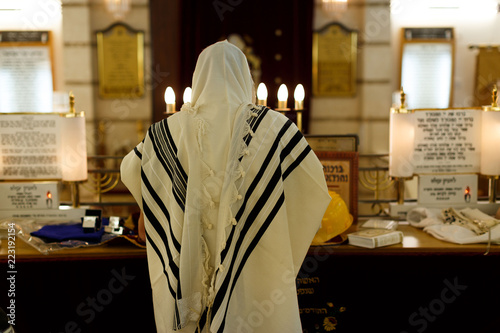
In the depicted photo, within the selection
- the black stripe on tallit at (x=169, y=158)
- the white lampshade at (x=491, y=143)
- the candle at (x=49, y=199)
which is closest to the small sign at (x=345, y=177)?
the white lampshade at (x=491, y=143)

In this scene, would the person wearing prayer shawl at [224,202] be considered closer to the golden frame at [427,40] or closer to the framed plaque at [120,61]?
the framed plaque at [120,61]

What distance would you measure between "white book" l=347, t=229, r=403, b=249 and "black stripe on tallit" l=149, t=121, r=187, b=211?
1.02m

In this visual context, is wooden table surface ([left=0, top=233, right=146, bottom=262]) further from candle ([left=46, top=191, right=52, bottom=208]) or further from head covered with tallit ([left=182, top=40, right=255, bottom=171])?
head covered with tallit ([left=182, top=40, right=255, bottom=171])

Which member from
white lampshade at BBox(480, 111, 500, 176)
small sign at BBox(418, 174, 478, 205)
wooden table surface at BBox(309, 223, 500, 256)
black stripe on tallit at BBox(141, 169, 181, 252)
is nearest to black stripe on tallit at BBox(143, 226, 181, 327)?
black stripe on tallit at BBox(141, 169, 181, 252)

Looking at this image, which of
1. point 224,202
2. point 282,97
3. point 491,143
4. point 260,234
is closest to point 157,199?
point 224,202

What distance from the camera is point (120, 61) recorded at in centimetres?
A: 570

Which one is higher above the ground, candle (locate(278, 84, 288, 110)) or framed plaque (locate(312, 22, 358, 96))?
framed plaque (locate(312, 22, 358, 96))

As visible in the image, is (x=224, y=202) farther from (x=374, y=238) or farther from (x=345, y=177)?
(x=345, y=177)

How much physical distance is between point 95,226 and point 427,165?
2125 millimetres

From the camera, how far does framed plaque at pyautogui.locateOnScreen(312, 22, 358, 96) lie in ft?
18.7

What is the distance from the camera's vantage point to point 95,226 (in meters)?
2.52

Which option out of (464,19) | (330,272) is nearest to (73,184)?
(330,272)

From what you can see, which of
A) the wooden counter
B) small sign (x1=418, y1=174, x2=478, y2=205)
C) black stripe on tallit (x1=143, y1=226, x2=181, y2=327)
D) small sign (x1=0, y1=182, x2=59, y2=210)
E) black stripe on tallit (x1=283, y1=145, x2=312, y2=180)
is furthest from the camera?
small sign (x1=418, y1=174, x2=478, y2=205)

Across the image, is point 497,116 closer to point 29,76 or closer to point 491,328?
point 491,328
